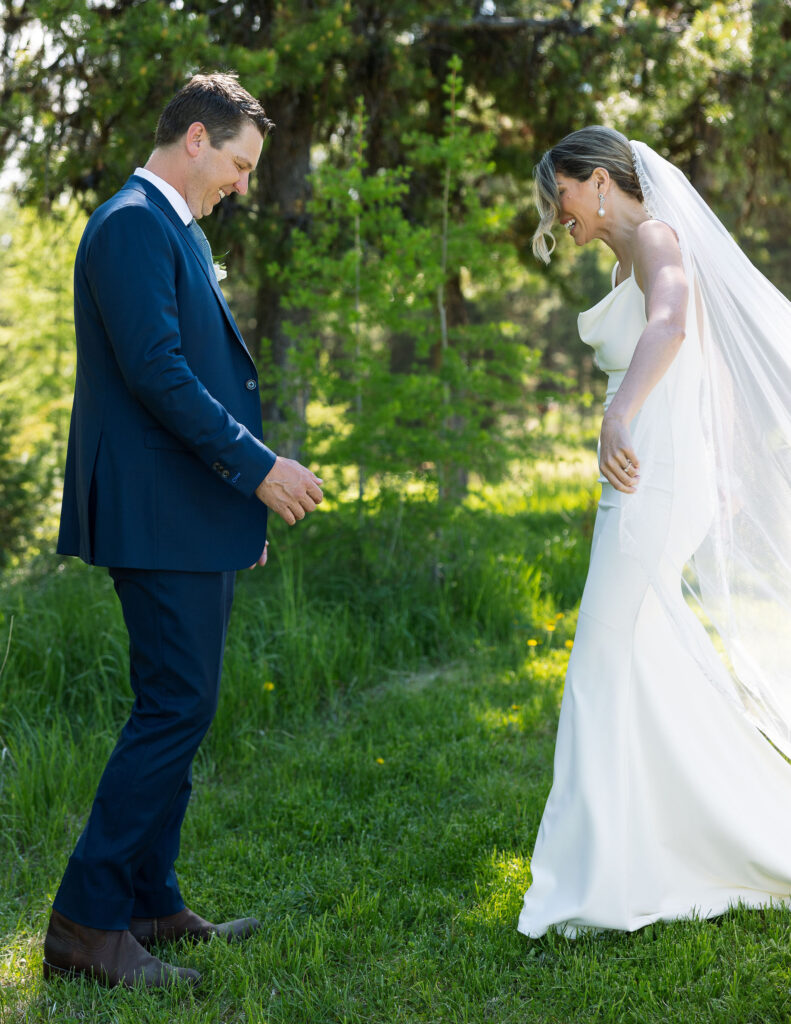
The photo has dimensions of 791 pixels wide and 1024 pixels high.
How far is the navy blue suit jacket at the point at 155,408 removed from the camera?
2.40 m

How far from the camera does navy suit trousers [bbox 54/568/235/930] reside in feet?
8.34

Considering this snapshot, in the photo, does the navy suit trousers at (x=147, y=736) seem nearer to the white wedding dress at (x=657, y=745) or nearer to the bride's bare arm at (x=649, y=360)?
the white wedding dress at (x=657, y=745)

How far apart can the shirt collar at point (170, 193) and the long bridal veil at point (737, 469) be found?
4.40ft

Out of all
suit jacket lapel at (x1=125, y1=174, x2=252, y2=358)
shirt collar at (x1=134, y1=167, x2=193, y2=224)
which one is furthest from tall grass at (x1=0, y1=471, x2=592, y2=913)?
shirt collar at (x1=134, y1=167, x2=193, y2=224)

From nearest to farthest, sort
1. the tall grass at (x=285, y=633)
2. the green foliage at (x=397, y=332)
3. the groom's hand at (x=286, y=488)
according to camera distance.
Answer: the groom's hand at (x=286, y=488) → the tall grass at (x=285, y=633) → the green foliage at (x=397, y=332)

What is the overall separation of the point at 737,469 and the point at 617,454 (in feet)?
1.83

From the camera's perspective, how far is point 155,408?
2.43 metres

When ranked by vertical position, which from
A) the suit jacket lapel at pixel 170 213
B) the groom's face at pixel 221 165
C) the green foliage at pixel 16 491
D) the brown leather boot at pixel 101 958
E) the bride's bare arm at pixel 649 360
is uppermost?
the groom's face at pixel 221 165

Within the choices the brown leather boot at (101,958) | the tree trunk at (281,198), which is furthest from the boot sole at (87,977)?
the tree trunk at (281,198)

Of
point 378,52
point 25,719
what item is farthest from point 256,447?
point 378,52

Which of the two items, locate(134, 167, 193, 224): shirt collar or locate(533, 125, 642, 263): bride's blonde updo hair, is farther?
locate(533, 125, 642, 263): bride's blonde updo hair

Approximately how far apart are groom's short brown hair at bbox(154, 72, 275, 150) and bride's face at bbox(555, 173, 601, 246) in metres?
0.95

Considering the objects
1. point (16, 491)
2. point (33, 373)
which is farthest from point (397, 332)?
point (33, 373)

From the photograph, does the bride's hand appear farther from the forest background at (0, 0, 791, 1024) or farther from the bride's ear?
the forest background at (0, 0, 791, 1024)
